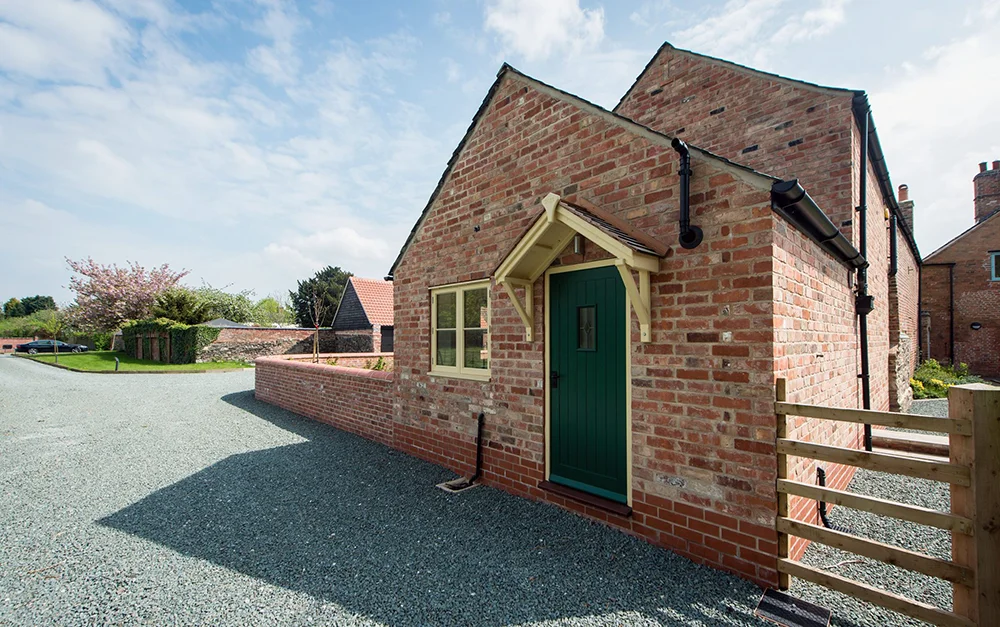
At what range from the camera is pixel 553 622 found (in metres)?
2.92

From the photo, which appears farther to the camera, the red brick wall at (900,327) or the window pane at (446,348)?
the red brick wall at (900,327)

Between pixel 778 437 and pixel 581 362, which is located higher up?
pixel 581 362

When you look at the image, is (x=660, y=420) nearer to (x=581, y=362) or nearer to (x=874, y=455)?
(x=581, y=362)

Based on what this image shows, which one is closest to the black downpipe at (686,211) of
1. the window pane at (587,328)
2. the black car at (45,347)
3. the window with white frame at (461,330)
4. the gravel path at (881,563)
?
the window pane at (587,328)

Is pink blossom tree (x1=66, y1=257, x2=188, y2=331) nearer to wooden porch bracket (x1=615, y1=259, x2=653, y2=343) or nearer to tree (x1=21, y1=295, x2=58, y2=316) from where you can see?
wooden porch bracket (x1=615, y1=259, x2=653, y2=343)

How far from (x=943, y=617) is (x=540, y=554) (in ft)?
8.42

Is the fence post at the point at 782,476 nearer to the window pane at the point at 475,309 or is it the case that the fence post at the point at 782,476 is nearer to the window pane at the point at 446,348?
the window pane at the point at 475,309

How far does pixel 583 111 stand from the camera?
15.4 feet

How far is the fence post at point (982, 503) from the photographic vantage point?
8.01 feet

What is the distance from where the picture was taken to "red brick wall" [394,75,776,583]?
3.34 metres

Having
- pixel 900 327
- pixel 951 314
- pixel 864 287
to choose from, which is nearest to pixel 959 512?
pixel 864 287

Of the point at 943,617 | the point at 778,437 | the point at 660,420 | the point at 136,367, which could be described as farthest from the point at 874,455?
the point at 136,367

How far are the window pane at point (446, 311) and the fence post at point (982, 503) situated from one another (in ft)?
16.2

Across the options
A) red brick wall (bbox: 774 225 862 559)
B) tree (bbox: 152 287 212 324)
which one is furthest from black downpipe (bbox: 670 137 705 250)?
tree (bbox: 152 287 212 324)
